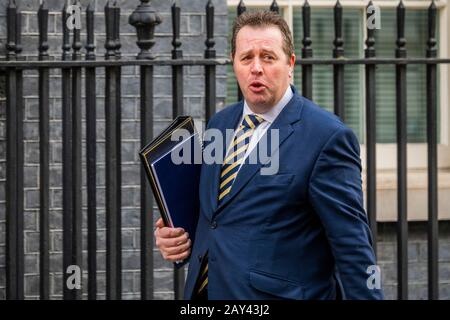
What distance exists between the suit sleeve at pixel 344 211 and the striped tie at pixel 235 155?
29 cm

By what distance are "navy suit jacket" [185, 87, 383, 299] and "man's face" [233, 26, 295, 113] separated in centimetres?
8

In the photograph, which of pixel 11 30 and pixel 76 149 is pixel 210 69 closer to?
pixel 76 149

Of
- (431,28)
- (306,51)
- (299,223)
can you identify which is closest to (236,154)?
(299,223)

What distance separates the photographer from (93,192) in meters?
5.10

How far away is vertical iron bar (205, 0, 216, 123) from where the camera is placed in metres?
5.12

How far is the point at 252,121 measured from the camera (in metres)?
3.58

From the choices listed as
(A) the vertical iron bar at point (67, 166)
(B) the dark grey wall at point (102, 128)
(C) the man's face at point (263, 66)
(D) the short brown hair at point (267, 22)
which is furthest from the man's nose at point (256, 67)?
(B) the dark grey wall at point (102, 128)

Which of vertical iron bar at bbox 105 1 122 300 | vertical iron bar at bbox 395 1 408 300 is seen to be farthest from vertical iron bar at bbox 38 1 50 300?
vertical iron bar at bbox 395 1 408 300

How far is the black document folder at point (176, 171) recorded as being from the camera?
3680 millimetres
